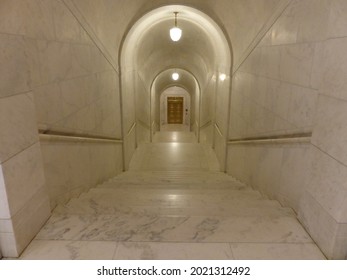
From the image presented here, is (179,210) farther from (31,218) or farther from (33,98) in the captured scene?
(33,98)

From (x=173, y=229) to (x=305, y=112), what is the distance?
1706 millimetres

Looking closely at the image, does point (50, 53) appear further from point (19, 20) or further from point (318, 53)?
point (318, 53)

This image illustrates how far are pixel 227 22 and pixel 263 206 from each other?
13.2ft

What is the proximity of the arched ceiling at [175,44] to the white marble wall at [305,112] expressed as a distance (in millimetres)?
2493

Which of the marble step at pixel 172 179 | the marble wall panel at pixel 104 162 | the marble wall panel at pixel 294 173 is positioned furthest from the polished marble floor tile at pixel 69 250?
the marble step at pixel 172 179

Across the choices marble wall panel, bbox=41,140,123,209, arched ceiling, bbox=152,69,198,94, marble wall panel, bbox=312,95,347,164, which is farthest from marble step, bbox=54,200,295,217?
arched ceiling, bbox=152,69,198,94

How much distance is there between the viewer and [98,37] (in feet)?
13.7

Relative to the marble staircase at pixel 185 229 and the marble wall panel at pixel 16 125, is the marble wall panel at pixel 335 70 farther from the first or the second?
the marble wall panel at pixel 16 125

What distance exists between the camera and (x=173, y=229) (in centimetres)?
222

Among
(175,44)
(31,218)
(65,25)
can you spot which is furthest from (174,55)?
(31,218)

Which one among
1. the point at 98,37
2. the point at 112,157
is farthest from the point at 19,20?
the point at 112,157

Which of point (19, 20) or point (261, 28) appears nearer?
point (19, 20)

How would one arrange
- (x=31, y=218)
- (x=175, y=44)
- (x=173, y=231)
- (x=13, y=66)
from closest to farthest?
1. (x=13, y=66)
2. (x=31, y=218)
3. (x=173, y=231)
4. (x=175, y=44)

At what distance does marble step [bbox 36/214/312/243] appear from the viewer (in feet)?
6.93
